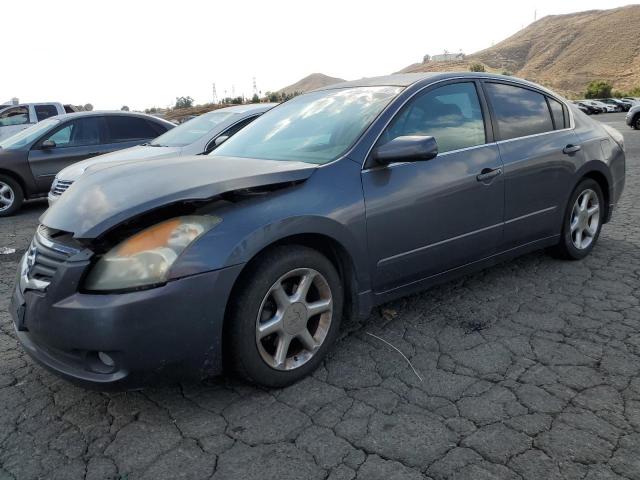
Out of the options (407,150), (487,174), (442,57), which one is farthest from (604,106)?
(442,57)

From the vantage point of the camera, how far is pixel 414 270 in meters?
3.28

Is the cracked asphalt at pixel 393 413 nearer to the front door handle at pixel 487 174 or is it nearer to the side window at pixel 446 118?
the front door handle at pixel 487 174

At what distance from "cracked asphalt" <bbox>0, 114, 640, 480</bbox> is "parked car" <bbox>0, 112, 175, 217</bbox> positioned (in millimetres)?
5580

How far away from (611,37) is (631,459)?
397ft

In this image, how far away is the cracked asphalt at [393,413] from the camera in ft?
7.13

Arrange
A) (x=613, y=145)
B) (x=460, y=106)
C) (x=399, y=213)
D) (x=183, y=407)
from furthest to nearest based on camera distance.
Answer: (x=613, y=145) < (x=460, y=106) < (x=399, y=213) < (x=183, y=407)

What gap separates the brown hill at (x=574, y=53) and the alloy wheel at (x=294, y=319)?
68.8m

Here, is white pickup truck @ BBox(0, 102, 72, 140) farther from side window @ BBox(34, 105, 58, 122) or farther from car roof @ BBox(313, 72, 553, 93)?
car roof @ BBox(313, 72, 553, 93)

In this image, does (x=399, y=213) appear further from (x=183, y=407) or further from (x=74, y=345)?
(x=74, y=345)

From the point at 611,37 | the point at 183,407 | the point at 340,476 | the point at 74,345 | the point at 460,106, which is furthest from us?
the point at 611,37

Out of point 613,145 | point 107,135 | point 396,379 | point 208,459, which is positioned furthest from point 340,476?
point 107,135

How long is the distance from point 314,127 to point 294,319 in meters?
1.37

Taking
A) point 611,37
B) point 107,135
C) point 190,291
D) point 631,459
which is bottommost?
point 631,459

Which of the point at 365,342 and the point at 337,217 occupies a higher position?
the point at 337,217
